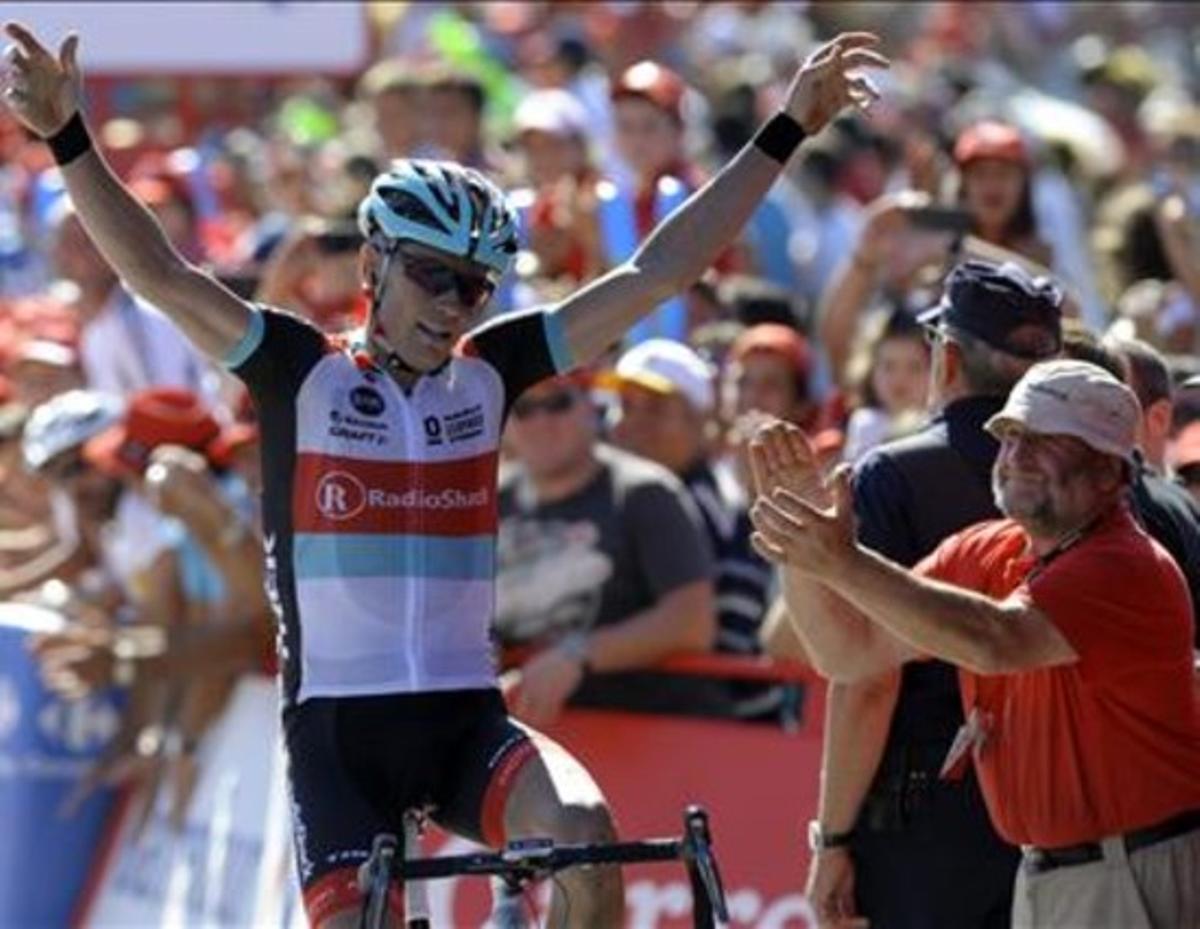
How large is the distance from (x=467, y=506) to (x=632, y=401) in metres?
3.50

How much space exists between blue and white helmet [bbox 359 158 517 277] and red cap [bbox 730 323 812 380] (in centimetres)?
354

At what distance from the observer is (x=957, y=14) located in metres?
22.9

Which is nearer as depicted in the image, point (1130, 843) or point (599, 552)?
point (1130, 843)

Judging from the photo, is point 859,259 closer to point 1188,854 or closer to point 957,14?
point 1188,854

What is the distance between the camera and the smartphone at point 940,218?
11.5 metres

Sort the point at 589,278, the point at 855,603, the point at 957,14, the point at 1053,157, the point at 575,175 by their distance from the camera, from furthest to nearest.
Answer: the point at 957,14 → the point at 1053,157 → the point at 575,175 → the point at 589,278 → the point at 855,603

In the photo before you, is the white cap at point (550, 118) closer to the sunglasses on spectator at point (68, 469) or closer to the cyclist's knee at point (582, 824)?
the sunglasses on spectator at point (68, 469)

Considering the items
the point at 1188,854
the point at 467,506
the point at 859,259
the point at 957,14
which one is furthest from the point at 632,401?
the point at 957,14

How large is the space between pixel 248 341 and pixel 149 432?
438 cm

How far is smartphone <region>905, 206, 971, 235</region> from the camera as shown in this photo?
11539 mm

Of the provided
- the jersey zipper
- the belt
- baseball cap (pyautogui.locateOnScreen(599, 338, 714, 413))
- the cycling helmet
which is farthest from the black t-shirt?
the belt

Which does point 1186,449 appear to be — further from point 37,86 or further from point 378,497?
point 37,86

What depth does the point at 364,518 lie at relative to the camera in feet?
26.8

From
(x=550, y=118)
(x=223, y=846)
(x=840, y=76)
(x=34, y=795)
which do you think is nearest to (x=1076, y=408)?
(x=840, y=76)
